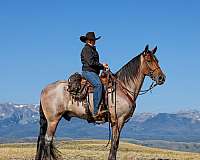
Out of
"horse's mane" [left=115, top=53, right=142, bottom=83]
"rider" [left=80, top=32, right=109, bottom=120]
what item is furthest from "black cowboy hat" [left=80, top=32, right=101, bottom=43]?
"horse's mane" [left=115, top=53, right=142, bottom=83]

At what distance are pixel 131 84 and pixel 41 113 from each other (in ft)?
13.4

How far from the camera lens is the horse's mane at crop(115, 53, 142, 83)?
18.8 meters

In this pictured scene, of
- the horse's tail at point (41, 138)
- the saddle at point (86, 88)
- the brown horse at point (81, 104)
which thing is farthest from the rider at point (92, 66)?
the horse's tail at point (41, 138)

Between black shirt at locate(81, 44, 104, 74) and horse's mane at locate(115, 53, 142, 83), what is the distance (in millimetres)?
904

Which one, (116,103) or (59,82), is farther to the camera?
(59,82)

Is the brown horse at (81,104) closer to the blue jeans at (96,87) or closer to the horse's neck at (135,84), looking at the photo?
the horse's neck at (135,84)

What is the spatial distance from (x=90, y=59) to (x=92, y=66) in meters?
0.39

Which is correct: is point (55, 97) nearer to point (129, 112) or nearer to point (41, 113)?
point (41, 113)

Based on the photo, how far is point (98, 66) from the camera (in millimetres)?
18719

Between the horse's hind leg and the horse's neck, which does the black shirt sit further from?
the horse's hind leg

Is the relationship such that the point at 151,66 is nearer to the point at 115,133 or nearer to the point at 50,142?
the point at 115,133

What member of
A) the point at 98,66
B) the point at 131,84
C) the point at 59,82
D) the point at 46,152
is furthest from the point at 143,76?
the point at 46,152

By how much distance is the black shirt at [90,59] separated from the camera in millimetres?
18391

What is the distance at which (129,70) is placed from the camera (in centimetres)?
1884
